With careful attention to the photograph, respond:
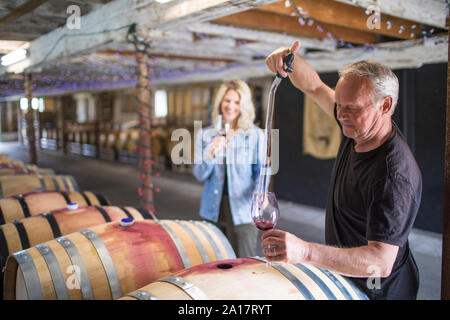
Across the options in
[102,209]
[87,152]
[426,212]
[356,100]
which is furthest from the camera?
[87,152]

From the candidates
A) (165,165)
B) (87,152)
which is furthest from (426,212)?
(87,152)

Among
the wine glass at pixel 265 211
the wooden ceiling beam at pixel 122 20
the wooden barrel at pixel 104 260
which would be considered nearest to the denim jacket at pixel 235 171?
the wooden barrel at pixel 104 260

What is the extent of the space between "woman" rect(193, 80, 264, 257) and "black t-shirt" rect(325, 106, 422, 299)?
3.30 feet

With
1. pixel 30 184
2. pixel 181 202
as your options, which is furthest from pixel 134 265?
pixel 181 202

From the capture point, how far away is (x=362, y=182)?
1.31 meters

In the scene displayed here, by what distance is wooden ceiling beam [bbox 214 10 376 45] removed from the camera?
12.7 feet

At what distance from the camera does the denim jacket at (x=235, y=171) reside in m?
2.50

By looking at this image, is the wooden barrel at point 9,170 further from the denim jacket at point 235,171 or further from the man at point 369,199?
the man at point 369,199

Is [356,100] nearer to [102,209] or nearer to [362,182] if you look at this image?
[362,182]

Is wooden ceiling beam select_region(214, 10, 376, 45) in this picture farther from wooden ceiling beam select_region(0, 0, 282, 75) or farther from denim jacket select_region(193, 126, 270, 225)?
denim jacket select_region(193, 126, 270, 225)

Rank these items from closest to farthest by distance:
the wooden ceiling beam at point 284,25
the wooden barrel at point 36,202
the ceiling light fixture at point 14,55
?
the wooden barrel at point 36,202 < the wooden ceiling beam at point 284,25 < the ceiling light fixture at point 14,55

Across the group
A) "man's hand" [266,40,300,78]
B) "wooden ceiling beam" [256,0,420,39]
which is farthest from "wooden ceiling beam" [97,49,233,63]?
"man's hand" [266,40,300,78]

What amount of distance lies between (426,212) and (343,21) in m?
2.75

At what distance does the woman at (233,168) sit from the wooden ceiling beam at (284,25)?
158cm
